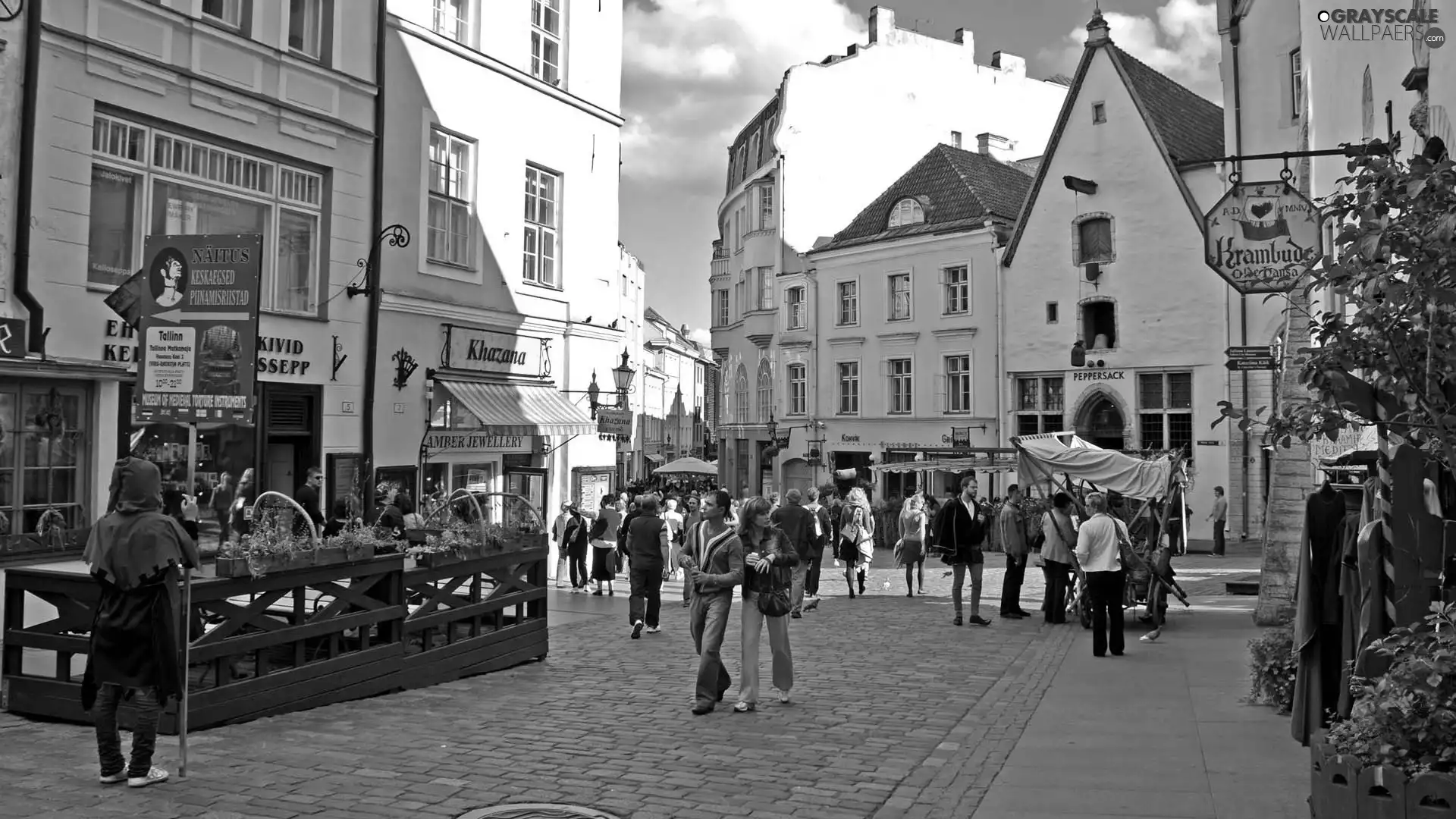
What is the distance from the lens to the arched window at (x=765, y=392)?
147 feet

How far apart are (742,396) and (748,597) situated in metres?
38.4

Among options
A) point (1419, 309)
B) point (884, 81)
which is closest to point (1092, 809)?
point (1419, 309)

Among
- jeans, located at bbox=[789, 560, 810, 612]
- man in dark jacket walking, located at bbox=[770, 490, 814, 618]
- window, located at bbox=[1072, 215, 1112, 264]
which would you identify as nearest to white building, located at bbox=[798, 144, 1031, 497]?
window, located at bbox=[1072, 215, 1112, 264]

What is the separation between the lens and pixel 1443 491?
5.90m

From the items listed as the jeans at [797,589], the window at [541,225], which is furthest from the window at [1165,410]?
the jeans at [797,589]

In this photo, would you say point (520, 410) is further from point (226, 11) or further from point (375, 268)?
Result: point (226, 11)

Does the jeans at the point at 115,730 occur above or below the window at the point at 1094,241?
below

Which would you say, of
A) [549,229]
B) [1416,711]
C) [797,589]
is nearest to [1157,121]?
[549,229]

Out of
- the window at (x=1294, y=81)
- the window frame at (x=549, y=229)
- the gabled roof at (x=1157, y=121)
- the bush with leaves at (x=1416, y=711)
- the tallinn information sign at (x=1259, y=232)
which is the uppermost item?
the gabled roof at (x=1157, y=121)

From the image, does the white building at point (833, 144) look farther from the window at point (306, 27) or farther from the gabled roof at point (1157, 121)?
the window at point (306, 27)

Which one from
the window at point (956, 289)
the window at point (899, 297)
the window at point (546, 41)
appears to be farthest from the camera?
the window at point (899, 297)

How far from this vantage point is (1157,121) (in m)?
34.7

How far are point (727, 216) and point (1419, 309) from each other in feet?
161

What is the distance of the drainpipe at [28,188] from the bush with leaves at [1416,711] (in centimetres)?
1191
